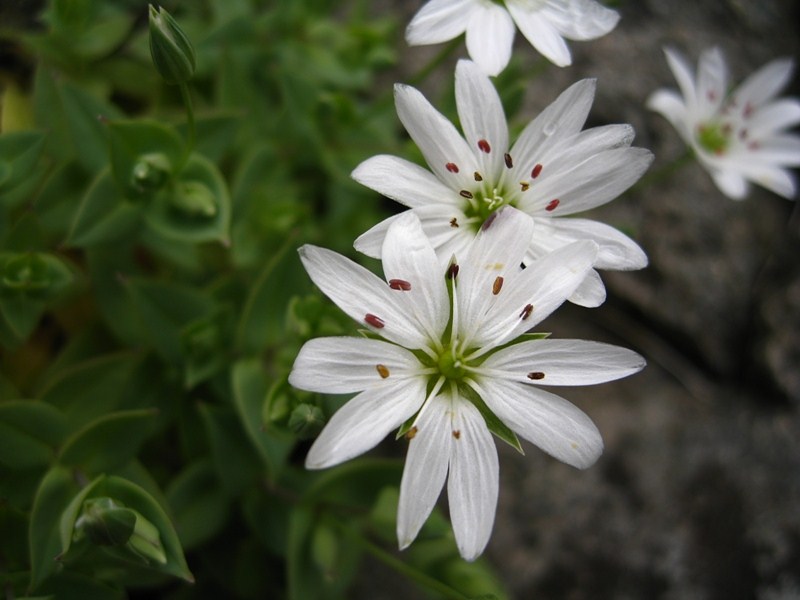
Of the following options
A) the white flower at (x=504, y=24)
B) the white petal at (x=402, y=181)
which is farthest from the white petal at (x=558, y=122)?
the white petal at (x=402, y=181)

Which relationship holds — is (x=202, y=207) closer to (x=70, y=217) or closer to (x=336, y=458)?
(x=70, y=217)

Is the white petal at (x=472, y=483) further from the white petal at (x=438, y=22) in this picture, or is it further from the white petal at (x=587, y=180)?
the white petal at (x=438, y=22)

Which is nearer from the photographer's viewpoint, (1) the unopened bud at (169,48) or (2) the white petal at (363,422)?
(2) the white petal at (363,422)

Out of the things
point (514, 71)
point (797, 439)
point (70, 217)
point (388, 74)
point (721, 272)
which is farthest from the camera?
point (388, 74)

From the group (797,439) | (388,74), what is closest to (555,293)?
(797,439)

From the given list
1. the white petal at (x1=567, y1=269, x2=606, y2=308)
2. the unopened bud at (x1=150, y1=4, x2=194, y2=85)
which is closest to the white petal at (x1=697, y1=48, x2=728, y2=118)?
the white petal at (x1=567, y1=269, x2=606, y2=308)

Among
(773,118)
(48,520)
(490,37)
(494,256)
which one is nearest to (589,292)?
(494,256)
